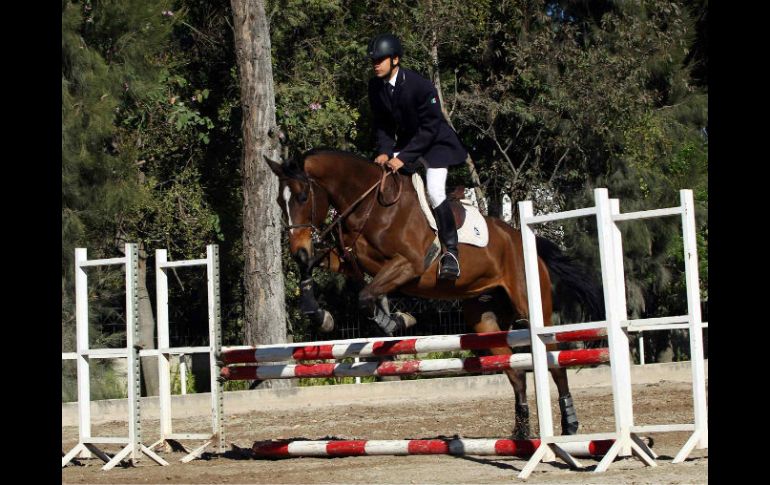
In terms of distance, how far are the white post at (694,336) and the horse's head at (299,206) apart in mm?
2596

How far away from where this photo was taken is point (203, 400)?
42.1 ft

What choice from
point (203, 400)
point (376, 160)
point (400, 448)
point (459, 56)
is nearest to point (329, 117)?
point (459, 56)

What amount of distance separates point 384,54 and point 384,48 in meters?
0.05

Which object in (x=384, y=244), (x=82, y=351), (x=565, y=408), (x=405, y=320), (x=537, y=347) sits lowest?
(x=565, y=408)

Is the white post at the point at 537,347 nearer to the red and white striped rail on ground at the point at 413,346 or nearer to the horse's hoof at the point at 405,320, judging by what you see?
the red and white striped rail on ground at the point at 413,346

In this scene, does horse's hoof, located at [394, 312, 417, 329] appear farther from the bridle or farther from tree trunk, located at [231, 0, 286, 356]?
tree trunk, located at [231, 0, 286, 356]

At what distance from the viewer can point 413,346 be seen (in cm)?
770

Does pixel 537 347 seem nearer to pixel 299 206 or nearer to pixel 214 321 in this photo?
pixel 299 206

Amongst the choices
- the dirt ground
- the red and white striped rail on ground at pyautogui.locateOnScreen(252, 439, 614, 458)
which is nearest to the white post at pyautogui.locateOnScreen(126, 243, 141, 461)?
the dirt ground

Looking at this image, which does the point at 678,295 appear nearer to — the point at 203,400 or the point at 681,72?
the point at 681,72

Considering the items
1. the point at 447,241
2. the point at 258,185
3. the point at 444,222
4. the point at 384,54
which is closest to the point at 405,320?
the point at 447,241

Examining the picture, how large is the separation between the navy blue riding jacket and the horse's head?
833mm

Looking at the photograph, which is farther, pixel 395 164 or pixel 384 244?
pixel 395 164

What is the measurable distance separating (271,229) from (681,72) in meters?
12.0
